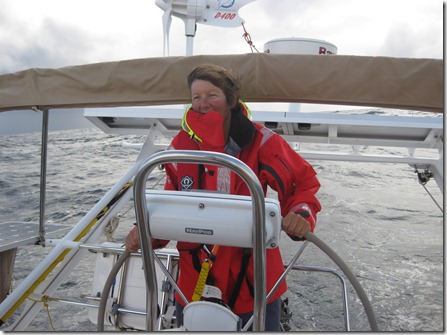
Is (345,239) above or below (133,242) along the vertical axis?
above

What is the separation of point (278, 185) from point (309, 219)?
0.17m

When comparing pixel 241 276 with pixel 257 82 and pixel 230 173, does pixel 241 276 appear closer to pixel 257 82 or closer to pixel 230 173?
pixel 230 173

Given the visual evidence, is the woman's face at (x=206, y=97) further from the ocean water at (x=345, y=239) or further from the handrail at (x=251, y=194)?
the ocean water at (x=345, y=239)

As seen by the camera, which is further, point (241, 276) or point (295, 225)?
point (241, 276)

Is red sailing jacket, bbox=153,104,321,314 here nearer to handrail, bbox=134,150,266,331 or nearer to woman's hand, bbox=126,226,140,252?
woman's hand, bbox=126,226,140,252

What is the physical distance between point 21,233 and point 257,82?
187 cm

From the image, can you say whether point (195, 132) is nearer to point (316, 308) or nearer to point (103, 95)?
point (103, 95)

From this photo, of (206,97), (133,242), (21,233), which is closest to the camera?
(133,242)

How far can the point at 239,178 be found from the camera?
4.62 feet

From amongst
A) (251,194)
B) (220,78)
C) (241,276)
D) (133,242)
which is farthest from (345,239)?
(251,194)

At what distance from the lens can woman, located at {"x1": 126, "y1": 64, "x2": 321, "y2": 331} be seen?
1383 millimetres

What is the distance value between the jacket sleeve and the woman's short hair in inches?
8.2

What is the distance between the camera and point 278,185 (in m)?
1.41

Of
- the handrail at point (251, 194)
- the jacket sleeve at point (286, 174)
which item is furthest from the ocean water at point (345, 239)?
the handrail at point (251, 194)
